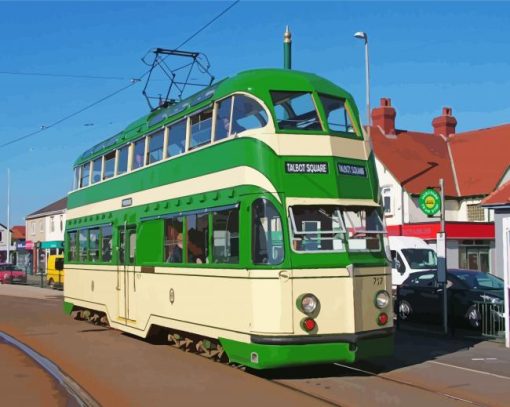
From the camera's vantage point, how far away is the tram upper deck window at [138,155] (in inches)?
526

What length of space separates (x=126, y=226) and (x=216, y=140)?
14.0ft

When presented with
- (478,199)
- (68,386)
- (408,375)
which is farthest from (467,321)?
(478,199)

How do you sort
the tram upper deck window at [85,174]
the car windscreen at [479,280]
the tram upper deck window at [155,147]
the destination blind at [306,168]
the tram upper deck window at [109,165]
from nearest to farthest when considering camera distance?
the destination blind at [306,168]
the tram upper deck window at [155,147]
the tram upper deck window at [109,165]
the car windscreen at [479,280]
the tram upper deck window at [85,174]

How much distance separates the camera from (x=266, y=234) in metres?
9.02

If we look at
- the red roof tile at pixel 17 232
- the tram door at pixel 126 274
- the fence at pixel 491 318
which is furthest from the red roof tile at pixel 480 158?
the red roof tile at pixel 17 232

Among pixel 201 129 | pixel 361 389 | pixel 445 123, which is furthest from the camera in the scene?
pixel 445 123

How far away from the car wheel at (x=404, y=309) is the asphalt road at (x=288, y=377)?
307 cm

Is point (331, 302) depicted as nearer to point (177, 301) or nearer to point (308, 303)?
point (308, 303)

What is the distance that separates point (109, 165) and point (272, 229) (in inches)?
294

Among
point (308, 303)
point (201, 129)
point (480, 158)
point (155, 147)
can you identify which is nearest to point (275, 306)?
point (308, 303)

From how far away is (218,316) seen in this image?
9.77 meters

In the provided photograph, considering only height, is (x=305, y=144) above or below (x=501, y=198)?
above

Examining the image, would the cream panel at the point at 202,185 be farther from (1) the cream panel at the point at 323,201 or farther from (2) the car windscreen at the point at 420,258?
(2) the car windscreen at the point at 420,258

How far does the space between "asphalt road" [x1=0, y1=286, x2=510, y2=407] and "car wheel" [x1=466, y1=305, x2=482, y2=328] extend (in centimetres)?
137
